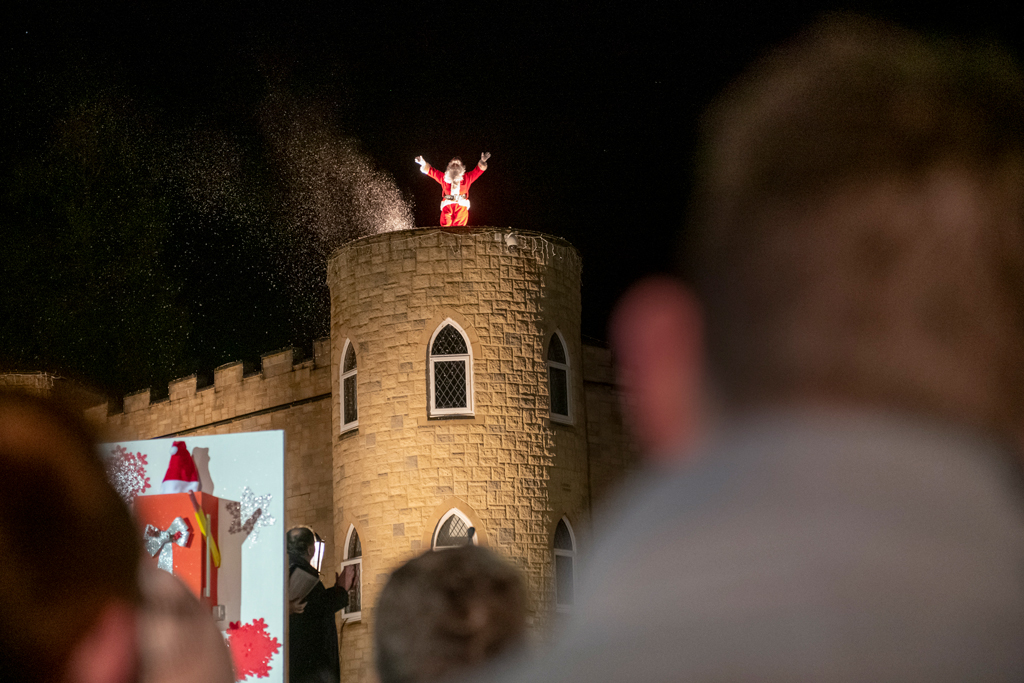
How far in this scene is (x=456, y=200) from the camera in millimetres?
16641

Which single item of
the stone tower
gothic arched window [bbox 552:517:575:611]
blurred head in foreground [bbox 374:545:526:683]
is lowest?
blurred head in foreground [bbox 374:545:526:683]

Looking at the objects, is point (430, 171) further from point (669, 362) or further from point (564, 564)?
point (669, 362)

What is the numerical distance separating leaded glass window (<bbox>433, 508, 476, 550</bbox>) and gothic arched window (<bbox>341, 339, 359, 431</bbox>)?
2.15m

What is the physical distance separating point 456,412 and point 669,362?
1395 centimetres

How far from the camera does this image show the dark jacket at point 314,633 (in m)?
8.98

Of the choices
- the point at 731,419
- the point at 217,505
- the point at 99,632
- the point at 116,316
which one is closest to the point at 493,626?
the point at 99,632

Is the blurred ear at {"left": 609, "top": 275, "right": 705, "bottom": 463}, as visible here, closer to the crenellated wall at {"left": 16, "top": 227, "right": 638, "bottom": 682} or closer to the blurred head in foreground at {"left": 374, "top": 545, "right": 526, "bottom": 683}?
the blurred head in foreground at {"left": 374, "top": 545, "right": 526, "bottom": 683}

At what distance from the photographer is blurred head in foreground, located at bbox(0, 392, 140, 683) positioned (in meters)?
1.28

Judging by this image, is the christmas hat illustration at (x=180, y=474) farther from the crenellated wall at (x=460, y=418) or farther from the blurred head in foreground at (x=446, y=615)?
the crenellated wall at (x=460, y=418)

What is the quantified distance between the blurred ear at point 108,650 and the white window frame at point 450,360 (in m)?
13.7

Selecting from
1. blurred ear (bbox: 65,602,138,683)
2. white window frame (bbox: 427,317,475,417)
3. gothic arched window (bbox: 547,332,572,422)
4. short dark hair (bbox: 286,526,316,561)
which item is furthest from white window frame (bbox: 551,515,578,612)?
blurred ear (bbox: 65,602,138,683)

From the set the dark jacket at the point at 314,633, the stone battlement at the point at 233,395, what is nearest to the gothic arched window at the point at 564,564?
the stone battlement at the point at 233,395

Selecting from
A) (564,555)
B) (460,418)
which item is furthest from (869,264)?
(564,555)

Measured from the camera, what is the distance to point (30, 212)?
26.5 metres
